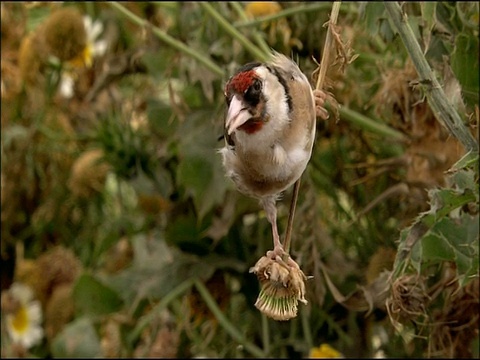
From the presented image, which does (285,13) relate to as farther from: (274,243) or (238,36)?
(274,243)

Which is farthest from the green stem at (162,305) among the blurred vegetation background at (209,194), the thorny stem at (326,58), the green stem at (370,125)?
the thorny stem at (326,58)

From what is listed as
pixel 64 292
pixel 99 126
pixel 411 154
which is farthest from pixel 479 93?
pixel 64 292

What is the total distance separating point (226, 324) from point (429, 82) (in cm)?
42

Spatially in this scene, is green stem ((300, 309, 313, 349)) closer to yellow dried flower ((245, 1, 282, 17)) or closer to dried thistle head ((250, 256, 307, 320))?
yellow dried flower ((245, 1, 282, 17))

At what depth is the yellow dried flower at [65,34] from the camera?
1.15 m

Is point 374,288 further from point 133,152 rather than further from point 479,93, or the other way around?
point 133,152

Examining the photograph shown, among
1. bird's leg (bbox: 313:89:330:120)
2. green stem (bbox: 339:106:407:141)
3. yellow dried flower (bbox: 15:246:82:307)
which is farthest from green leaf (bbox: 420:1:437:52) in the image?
yellow dried flower (bbox: 15:246:82:307)

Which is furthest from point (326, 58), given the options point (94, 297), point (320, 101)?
point (94, 297)

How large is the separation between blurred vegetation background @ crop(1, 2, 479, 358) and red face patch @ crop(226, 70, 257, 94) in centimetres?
29

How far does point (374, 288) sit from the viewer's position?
0.82 metres

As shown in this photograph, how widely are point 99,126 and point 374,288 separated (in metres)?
0.40

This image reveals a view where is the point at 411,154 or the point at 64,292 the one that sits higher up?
the point at 411,154

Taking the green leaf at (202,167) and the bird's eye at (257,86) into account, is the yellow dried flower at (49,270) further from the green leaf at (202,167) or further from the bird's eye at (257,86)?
the bird's eye at (257,86)

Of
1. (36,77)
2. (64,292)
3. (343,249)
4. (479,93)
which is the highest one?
(479,93)
